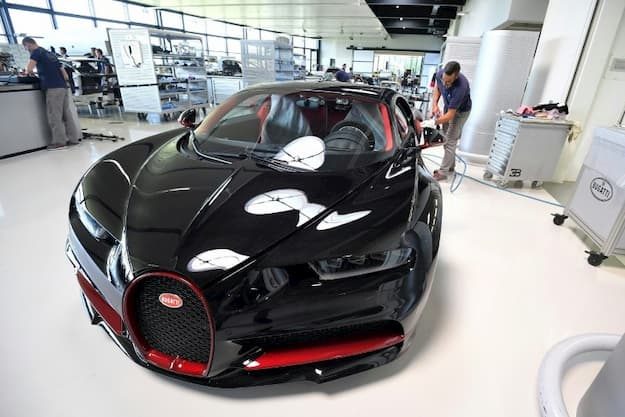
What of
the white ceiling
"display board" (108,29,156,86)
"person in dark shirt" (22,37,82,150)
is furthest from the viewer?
the white ceiling

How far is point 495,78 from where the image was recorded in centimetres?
437

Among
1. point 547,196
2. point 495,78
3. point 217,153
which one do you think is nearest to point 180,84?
point 495,78

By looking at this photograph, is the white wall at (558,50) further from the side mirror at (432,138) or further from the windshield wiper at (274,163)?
the windshield wiper at (274,163)

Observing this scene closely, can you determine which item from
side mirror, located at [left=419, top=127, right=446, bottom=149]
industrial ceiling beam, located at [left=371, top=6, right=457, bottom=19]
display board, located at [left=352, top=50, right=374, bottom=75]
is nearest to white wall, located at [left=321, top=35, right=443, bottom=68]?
display board, located at [left=352, top=50, right=374, bottom=75]

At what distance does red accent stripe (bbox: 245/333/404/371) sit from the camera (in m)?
0.99

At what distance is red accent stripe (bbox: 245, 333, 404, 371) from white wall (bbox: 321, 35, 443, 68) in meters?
24.0

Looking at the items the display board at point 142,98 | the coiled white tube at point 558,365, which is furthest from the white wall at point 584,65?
the display board at point 142,98

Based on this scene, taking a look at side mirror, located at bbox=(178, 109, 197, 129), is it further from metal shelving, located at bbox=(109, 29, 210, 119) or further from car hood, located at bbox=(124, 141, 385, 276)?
metal shelving, located at bbox=(109, 29, 210, 119)

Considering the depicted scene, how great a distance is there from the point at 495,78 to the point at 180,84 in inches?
243

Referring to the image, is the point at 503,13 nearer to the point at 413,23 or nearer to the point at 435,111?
the point at 435,111

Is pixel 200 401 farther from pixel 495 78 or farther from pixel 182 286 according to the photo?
pixel 495 78

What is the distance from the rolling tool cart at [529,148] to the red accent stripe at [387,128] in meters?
2.23

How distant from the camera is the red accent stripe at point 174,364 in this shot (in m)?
1.00

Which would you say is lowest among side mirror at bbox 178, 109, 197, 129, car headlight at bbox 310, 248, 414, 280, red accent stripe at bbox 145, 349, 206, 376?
red accent stripe at bbox 145, 349, 206, 376
